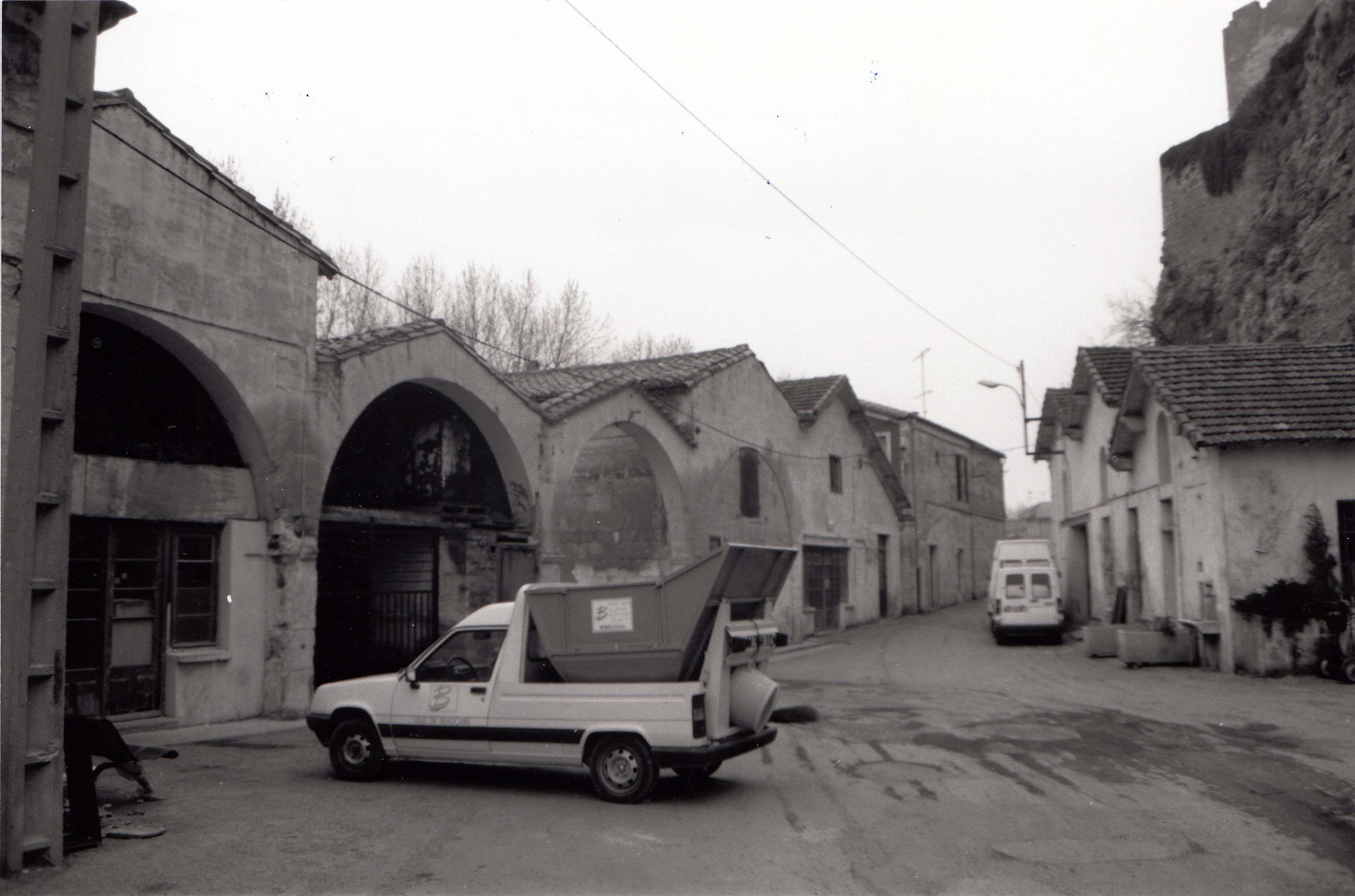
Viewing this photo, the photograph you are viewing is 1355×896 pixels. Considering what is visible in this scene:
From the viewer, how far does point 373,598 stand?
1620cm

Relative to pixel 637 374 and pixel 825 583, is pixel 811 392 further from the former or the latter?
pixel 637 374

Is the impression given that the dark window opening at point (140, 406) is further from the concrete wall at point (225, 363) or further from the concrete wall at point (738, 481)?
the concrete wall at point (738, 481)

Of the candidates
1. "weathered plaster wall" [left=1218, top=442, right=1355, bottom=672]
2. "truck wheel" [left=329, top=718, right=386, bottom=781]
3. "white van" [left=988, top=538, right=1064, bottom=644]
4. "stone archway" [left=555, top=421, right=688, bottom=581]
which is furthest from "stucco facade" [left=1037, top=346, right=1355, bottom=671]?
"truck wheel" [left=329, top=718, right=386, bottom=781]

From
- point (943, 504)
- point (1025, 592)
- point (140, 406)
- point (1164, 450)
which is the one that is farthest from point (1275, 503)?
point (943, 504)

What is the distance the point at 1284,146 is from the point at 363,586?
86.6 feet

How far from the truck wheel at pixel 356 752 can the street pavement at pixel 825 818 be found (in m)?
0.15

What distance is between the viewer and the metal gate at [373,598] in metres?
15.2

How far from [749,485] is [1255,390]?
450 inches

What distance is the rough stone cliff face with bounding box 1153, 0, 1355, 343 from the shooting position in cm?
2545

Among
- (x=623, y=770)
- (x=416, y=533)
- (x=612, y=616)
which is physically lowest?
(x=623, y=770)

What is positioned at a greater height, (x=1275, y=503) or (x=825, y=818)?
(x=1275, y=503)

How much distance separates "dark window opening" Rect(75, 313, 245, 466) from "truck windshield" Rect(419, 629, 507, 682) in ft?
15.3

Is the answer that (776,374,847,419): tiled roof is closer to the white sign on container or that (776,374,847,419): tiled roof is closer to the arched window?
the arched window

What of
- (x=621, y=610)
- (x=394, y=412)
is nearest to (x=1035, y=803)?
(x=621, y=610)
